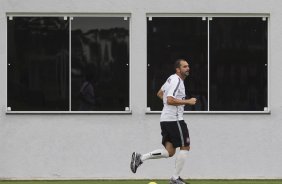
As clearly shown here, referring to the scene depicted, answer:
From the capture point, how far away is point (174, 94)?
16.1 meters

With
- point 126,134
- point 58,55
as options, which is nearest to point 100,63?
point 58,55

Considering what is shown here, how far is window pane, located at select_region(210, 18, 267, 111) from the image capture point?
1912cm

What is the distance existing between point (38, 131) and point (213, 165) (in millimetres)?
3242

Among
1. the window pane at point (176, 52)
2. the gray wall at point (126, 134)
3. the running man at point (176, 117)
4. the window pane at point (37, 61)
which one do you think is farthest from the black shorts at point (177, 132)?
the window pane at point (37, 61)

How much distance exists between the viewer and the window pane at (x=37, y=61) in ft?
62.4

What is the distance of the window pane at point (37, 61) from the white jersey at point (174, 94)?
10.6 ft

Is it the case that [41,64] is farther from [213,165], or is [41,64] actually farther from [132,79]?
[213,165]

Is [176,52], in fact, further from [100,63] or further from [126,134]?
[126,134]

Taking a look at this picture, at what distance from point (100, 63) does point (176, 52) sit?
1402mm

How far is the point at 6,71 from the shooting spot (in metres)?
19.0

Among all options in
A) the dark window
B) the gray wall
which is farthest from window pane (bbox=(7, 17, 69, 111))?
the gray wall

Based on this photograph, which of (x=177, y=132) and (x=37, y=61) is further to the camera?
(x=37, y=61)

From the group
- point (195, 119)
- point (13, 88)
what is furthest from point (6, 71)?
point (195, 119)

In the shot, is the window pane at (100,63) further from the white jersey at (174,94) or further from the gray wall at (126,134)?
the white jersey at (174,94)
